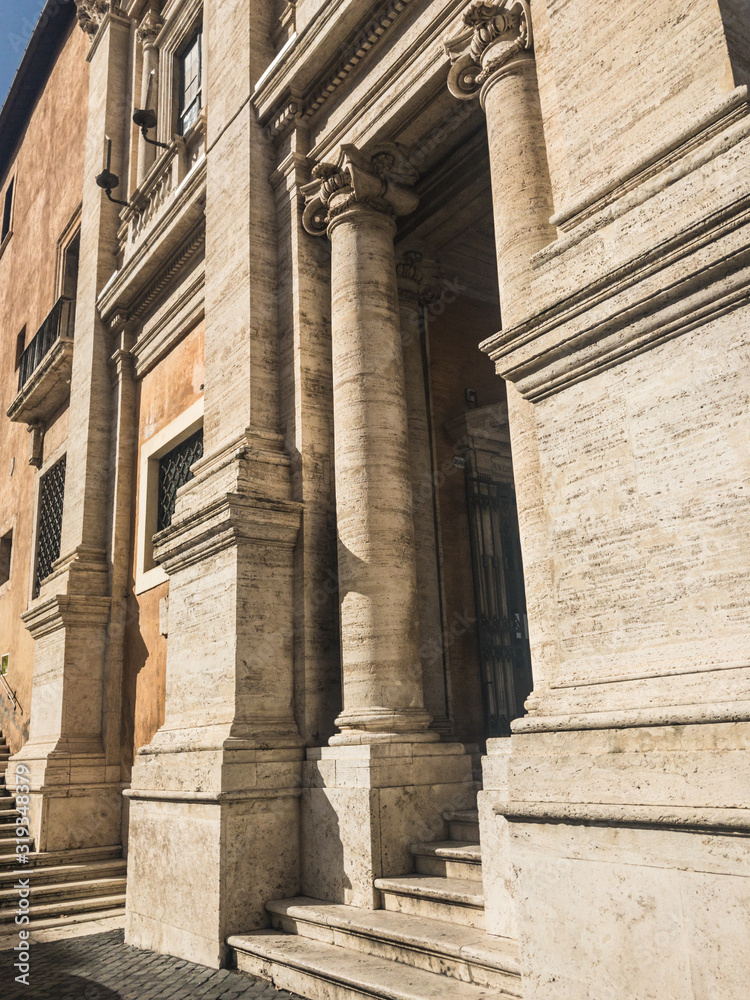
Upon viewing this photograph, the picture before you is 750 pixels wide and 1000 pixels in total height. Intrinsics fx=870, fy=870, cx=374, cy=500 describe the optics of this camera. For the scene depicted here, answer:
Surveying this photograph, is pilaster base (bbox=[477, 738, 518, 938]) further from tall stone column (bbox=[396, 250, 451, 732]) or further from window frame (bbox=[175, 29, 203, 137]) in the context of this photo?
window frame (bbox=[175, 29, 203, 137])

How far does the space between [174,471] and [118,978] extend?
18.8 feet

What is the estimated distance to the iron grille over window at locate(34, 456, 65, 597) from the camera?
556 inches

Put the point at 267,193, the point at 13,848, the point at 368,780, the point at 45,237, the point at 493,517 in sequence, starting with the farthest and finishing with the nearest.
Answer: the point at 45,237 < the point at 13,848 < the point at 493,517 < the point at 267,193 < the point at 368,780

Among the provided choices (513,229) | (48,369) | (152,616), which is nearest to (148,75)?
(48,369)

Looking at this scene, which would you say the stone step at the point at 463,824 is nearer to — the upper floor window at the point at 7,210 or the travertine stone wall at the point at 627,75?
the travertine stone wall at the point at 627,75

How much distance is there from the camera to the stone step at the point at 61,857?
914 cm

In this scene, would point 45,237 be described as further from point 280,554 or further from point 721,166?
point 721,166

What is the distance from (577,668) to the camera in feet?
11.8

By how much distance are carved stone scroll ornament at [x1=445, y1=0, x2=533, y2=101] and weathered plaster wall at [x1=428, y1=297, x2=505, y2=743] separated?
3.11 metres

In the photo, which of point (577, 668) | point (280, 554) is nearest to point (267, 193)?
point (280, 554)

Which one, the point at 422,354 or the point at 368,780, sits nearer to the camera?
the point at 368,780

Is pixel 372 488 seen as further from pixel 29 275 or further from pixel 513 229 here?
pixel 29 275

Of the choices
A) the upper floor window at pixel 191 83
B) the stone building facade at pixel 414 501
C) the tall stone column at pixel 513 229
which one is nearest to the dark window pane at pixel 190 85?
the upper floor window at pixel 191 83

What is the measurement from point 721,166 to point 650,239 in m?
0.37
